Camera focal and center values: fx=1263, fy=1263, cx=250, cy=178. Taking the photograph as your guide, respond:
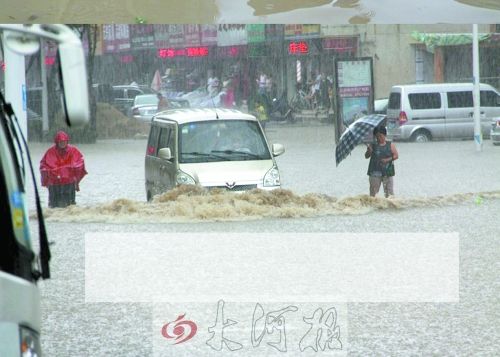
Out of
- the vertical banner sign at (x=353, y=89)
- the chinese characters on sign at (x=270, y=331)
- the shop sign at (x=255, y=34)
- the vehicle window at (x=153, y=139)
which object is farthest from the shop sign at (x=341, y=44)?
the chinese characters on sign at (x=270, y=331)

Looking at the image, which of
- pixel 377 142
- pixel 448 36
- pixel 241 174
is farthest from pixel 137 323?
pixel 448 36

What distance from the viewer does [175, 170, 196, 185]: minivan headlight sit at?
813cm

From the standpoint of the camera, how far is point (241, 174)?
8.04 meters

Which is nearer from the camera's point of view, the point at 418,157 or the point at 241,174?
the point at 241,174

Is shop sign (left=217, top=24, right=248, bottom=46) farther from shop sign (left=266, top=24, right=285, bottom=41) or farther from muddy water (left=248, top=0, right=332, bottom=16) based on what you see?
muddy water (left=248, top=0, right=332, bottom=16)

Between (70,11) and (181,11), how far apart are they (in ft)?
1.83

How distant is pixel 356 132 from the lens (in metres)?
8.39

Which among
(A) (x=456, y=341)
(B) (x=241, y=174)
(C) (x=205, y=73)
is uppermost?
(C) (x=205, y=73)

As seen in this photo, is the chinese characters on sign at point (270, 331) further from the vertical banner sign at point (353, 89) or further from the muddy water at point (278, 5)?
the muddy water at point (278, 5)

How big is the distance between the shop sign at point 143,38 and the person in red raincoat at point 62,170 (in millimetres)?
729

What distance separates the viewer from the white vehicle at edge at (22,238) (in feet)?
11.1

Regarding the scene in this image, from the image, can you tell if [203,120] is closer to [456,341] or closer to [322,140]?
[322,140]
